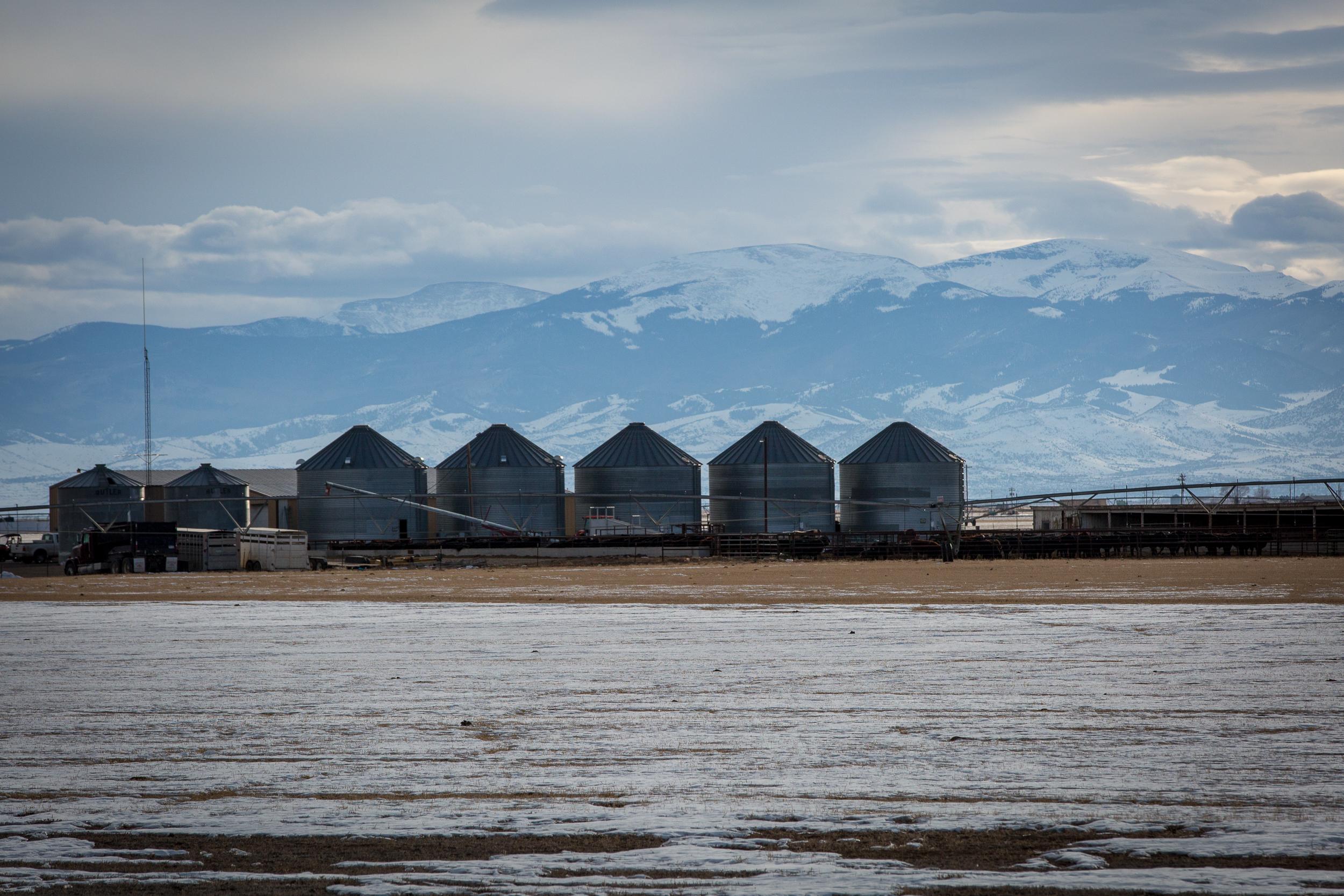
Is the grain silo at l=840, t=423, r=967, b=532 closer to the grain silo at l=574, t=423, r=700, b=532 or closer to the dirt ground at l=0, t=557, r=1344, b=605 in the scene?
the grain silo at l=574, t=423, r=700, b=532

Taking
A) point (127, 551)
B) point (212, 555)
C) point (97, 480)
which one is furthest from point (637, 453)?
point (97, 480)

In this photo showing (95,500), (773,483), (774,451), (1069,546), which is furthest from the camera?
(95,500)

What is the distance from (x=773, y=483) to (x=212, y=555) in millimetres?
37343

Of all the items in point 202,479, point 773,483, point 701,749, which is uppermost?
point 202,479

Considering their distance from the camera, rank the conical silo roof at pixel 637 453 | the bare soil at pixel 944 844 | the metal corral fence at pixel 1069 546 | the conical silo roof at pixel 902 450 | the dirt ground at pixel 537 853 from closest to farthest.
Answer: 1. the dirt ground at pixel 537 853
2. the bare soil at pixel 944 844
3. the metal corral fence at pixel 1069 546
4. the conical silo roof at pixel 902 450
5. the conical silo roof at pixel 637 453

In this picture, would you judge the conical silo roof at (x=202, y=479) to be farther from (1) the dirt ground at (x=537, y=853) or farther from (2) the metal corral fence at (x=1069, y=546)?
(1) the dirt ground at (x=537, y=853)

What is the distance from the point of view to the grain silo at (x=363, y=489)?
80000mm

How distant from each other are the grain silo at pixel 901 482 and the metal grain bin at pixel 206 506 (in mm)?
36956

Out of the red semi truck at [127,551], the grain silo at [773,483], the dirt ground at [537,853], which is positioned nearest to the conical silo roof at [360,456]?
the grain silo at [773,483]

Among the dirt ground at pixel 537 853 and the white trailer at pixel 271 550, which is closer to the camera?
the dirt ground at pixel 537 853

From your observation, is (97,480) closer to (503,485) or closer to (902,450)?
(503,485)

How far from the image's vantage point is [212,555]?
53.2 metres

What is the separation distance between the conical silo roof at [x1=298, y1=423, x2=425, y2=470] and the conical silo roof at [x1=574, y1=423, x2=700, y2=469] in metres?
10.8

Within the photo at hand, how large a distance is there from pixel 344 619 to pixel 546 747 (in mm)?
15329
